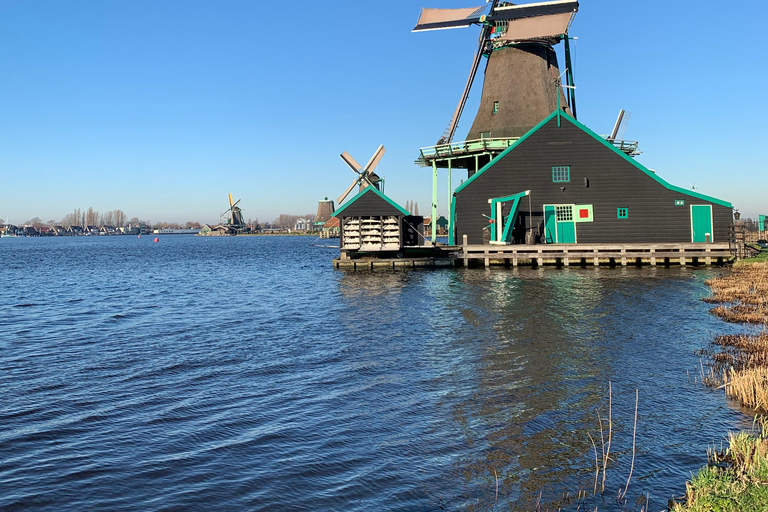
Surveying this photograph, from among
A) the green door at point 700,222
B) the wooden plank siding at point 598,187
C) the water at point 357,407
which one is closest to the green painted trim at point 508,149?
the wooden plank siding at point 598,187

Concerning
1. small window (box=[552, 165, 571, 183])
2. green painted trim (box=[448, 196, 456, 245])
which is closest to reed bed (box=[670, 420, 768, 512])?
small window (box=[552, 165, 571, 183])

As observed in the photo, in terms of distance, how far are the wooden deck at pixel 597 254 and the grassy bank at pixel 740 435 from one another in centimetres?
1463

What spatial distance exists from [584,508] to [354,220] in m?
31.8

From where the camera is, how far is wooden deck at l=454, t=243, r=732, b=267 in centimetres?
3234

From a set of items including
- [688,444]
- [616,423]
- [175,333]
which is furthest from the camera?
[175,333]

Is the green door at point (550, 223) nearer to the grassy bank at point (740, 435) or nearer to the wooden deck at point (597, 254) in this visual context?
the wooden deck at point (597, 254)

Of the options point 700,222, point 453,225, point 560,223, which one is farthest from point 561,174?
point 700,222

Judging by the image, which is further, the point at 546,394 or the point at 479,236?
the point at 479,236

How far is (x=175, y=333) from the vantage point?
17.3m

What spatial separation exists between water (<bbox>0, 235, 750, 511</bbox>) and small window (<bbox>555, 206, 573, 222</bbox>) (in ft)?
50.3

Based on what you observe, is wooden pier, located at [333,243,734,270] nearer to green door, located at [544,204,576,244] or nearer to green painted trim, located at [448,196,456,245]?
green door, located at [544,204,576,244]

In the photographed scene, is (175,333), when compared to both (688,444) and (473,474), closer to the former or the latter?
(473,474)

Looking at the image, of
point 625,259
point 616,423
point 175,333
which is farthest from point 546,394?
point 625,259

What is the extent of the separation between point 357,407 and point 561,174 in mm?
28253
